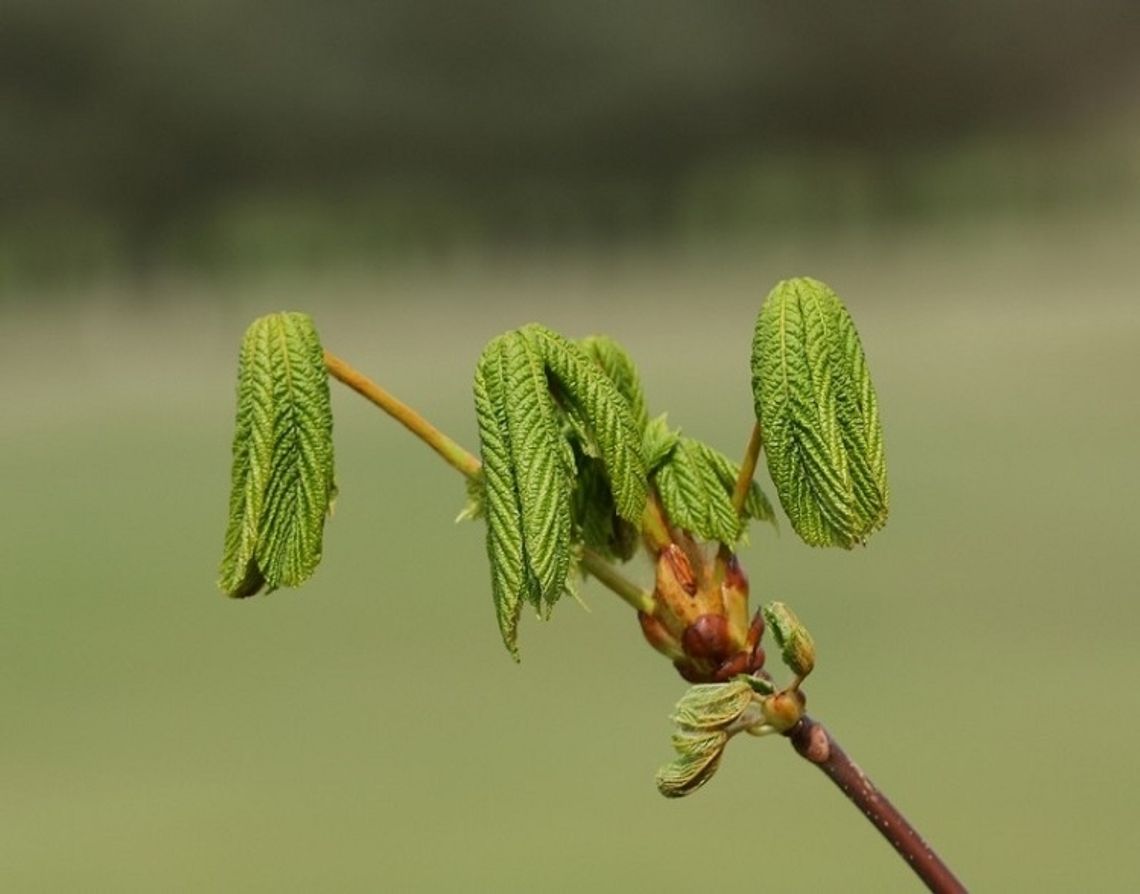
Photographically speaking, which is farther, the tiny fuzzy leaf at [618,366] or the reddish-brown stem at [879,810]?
the tiny fuzzy leaf at [618,366]

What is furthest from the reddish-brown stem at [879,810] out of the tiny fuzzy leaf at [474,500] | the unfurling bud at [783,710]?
the tiny fuzzy leaf at [474,500]

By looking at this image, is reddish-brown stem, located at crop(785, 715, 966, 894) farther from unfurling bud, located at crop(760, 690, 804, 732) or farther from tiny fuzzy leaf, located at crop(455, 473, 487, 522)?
tiny fuzzy leaf, located at crop(455, 473, 487, 522)

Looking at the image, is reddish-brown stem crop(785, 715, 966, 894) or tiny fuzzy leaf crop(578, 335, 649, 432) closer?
reddish-brown stem crop(785, 715, 966, 894)

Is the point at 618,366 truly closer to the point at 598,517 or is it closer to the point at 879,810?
the point at 598,517

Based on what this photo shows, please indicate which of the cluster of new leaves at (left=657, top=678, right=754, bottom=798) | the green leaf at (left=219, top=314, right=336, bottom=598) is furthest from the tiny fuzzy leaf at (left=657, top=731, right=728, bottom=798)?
the green leaf at (left=219, top=314, right=336, bottom=598)

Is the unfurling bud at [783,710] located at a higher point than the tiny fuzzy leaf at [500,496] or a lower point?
lower

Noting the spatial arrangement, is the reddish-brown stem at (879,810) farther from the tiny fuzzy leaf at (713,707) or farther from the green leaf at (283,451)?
the green leaf at (283,451)

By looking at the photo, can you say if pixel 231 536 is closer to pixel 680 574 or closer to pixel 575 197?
pixel 680 574

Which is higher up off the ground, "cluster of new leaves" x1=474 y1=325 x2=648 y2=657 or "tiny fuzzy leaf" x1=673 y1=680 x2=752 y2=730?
"cluster of new leaves" x1=474 y1=325 x2=648 y2=657
